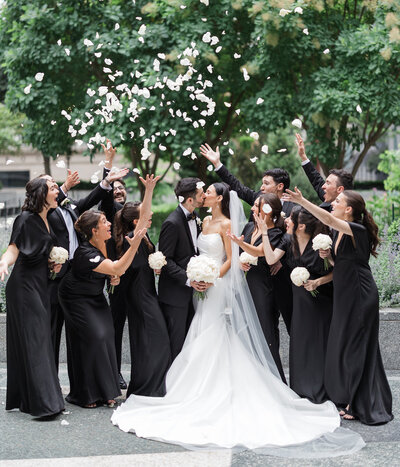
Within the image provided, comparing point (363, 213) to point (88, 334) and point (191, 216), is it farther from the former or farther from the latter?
point (88, 334)

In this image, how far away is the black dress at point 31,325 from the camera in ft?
21.9

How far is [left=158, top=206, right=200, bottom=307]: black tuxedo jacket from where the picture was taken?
724cm

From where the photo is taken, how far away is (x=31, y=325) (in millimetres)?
6734

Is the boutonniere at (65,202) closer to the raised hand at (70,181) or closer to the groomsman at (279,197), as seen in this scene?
the raised hand at (70,181)

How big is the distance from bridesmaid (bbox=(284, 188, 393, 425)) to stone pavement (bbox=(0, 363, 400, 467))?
240 mm

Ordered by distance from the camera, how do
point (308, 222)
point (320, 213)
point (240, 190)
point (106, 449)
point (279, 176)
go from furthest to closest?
point (240, 190) → point (279, 176) → point (308, 222) → point (320, 213) → point (106, 449)

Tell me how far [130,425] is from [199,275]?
1.45m

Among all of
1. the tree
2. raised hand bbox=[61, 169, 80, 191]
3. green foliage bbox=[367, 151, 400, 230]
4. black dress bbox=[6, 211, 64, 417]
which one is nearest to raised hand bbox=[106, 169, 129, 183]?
raised hand bbox=[61, 169, 80, 191]

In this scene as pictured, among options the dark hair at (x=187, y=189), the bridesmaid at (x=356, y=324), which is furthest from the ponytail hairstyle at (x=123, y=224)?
the bridesmaid at (x=356, y=324)

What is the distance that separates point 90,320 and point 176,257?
1015mm

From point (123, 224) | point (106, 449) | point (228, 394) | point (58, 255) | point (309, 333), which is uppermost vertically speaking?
point (123, 224)

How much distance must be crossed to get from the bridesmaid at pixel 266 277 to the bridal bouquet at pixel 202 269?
14.9 inches

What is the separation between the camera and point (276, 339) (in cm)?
745

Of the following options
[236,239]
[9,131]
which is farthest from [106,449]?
[9,131]
